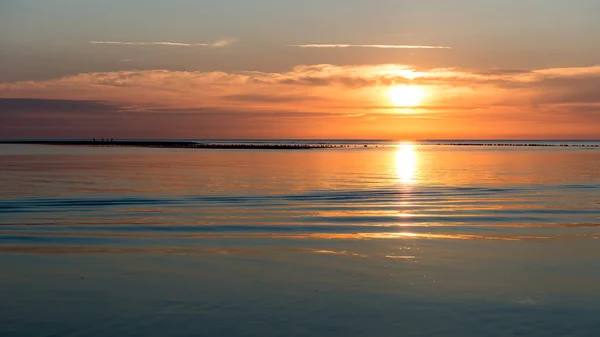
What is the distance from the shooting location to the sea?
12.4 metres

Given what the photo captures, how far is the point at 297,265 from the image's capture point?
56.0ft

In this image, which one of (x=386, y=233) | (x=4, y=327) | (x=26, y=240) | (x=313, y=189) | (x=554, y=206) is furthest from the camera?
(x=313, y=189)

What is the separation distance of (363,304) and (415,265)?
3934 millimetres

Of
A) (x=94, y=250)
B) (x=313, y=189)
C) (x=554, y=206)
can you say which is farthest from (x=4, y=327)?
(x=313, y=189)

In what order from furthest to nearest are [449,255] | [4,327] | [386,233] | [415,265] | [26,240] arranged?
[386,233] < [26,240] < [449,255] < [415,265] < [4,327]

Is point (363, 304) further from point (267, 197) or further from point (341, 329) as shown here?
point (267, 197)

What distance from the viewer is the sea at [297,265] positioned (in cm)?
1236

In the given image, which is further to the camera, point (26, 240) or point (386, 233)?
point (386, 233)

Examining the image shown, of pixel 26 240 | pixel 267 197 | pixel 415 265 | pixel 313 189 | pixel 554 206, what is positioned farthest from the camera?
pixel 313 189

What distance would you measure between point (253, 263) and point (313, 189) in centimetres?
2113

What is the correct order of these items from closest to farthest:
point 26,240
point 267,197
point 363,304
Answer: point 363,304 < point 26,240 < point 267,197

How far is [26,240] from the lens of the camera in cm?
2020

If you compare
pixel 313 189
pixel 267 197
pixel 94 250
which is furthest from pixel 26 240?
pixel 313 189

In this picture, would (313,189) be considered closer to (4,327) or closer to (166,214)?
(166,214)
